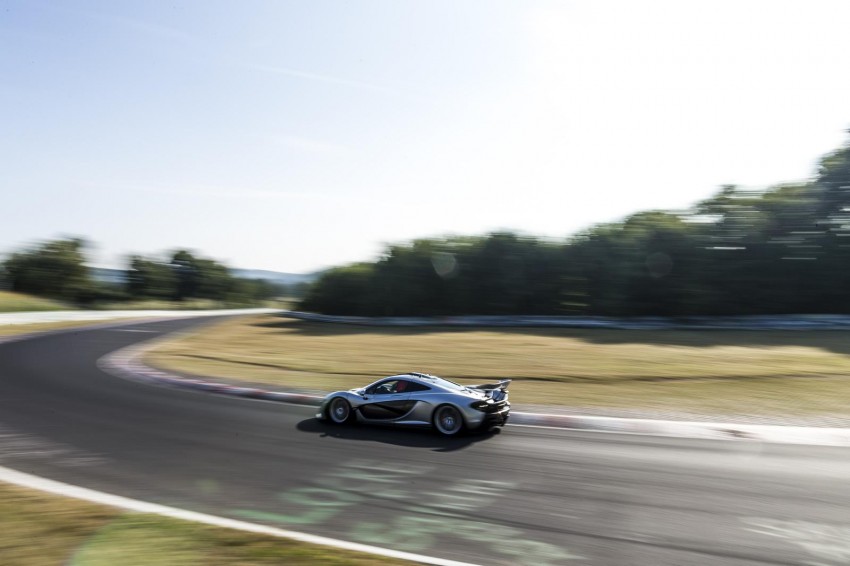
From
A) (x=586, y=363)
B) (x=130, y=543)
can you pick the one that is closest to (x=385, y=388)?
(x=130, y=543)

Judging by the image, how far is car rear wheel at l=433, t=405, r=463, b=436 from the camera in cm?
1077

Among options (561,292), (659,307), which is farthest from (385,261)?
(659,307)

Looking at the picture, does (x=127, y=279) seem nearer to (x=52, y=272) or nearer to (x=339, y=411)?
(x=52, y=272)

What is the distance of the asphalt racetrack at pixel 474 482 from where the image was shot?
19.3ft

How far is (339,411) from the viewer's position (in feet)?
38.9

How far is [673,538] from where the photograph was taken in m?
6.00

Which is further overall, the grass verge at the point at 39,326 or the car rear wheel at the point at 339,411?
the grass verge at the point at 39,326

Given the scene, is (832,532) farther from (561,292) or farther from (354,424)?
(561,292)

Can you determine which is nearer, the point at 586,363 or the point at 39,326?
the point at 586,363

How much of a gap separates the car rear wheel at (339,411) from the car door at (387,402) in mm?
304

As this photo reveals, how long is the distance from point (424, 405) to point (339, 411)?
1827mm

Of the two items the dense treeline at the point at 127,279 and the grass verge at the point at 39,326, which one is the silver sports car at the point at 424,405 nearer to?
the grass verge at the point at 39,326

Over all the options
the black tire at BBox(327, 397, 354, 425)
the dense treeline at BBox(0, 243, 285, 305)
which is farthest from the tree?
the black tire at BBox(327, 397, 354, 425)

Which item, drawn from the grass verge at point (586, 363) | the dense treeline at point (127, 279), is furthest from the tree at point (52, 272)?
the grass verge at point (586, 363)
